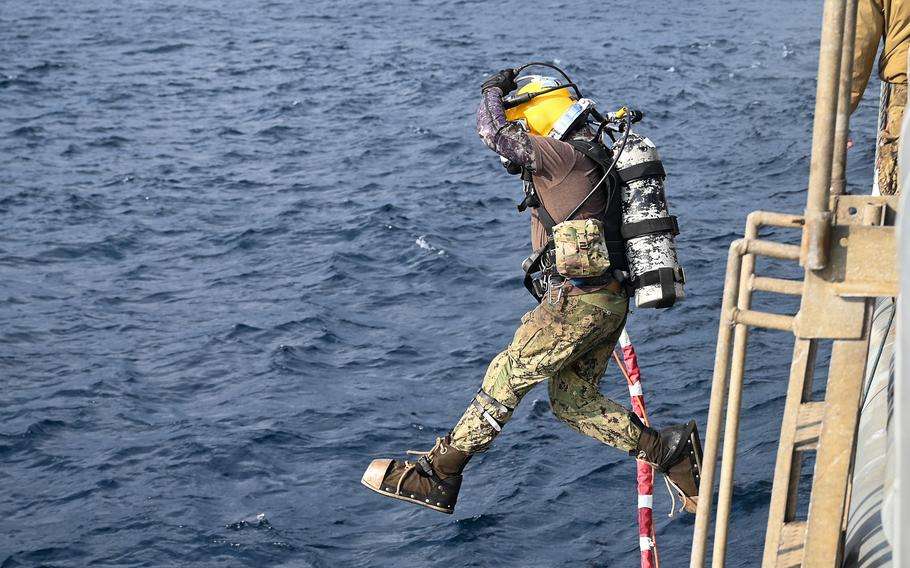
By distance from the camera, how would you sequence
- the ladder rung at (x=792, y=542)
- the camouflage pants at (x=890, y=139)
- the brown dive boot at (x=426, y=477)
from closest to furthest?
the ladder rung at (x=792, y=542) → the brown dive boot at (x=426, y=477) → the camouflage pants at (x=890, y=139)

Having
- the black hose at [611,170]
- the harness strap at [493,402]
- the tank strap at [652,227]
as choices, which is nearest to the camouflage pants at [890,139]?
the tank strap at [652,227]

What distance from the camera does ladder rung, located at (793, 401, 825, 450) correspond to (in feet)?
17.5

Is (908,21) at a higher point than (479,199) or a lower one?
higher

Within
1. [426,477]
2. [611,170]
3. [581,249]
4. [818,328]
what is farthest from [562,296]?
[818,328]

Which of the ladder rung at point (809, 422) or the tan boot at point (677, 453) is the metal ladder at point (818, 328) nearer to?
the ladder rung at point (809, 422)

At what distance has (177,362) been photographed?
53.9ft

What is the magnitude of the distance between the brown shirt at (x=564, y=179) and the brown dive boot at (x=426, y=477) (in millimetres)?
1370

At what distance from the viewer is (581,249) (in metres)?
7.16

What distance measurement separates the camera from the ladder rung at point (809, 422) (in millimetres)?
5332

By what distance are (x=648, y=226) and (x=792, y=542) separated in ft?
7.50

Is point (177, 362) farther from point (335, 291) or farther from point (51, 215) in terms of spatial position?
point (51, 215)

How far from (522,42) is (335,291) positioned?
16.6 m

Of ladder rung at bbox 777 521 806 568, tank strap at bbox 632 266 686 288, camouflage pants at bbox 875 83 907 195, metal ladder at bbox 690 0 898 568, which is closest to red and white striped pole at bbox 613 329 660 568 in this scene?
tank strap at bbox 632 266 686 288

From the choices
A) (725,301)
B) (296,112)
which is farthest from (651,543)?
(296,112)
